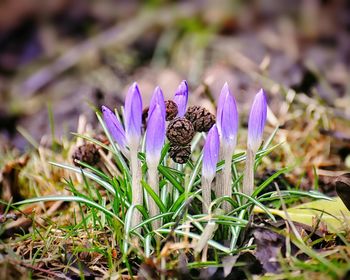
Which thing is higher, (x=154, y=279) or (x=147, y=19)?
(x=147, y=19)

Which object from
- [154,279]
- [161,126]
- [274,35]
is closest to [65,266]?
[154,279]

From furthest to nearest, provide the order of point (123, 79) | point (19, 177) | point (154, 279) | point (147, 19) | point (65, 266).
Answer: point (147, 19)
point (123, 79)
point (19, 177)
point (65, 266)
point (154, 279)

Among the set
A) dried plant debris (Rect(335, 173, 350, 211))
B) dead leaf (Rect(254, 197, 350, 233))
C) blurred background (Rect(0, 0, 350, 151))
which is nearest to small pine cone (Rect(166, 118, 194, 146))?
dead leaf (Rect(254, 197, 350, 233))

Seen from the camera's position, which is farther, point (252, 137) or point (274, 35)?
point (274, 35)

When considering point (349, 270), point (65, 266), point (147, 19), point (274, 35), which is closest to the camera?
point (349, 270)

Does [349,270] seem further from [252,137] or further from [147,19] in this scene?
[147,19]

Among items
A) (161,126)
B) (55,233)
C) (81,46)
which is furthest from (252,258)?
(81,46)

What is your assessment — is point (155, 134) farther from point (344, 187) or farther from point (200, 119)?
point (344, 187)
